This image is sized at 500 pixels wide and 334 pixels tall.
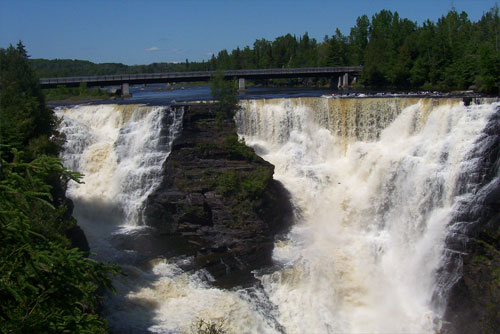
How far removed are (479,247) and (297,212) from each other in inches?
404

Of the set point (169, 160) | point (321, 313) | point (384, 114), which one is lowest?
point (321, 313)

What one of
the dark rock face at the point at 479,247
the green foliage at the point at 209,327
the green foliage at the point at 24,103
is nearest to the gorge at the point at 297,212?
the dark rock face at the point at 479,247

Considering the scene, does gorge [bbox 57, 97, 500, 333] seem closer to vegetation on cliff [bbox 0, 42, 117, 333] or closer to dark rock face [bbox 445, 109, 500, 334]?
dark rock face [bbox 445, 109, 500, 334]

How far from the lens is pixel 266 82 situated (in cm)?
8744

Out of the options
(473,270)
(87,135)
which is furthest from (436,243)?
(87,135)

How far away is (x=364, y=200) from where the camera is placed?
2566 centimetres

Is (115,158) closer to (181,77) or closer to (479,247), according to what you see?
(479,247)

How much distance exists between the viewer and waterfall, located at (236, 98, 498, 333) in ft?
64.0

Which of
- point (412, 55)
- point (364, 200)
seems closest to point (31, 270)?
point (364, 200)

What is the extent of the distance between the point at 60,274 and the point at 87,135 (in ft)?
87.2

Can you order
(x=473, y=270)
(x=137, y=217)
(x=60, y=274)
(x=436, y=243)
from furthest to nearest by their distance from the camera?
(x=137, y=217) < (x=436, y=243) < (x=473, y=270) < (x=60, y=274)

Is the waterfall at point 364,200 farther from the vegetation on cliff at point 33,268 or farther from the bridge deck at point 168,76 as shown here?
the bridge deck at point 168,76

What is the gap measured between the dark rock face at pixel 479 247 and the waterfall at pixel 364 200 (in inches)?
19.7

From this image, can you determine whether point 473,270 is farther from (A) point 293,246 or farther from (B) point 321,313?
(A) point 293,246
